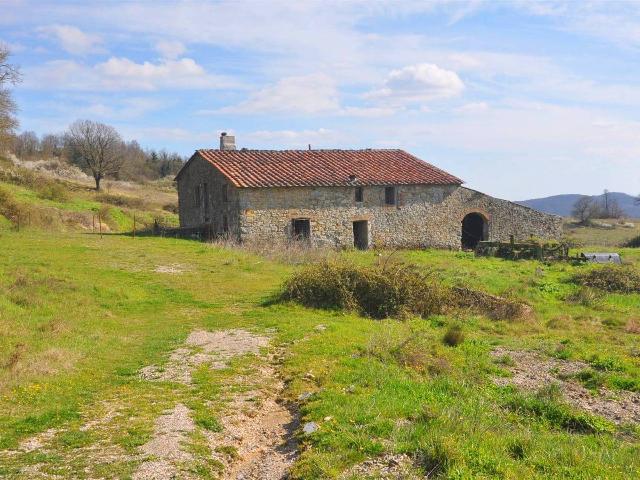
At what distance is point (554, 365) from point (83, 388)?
806cm

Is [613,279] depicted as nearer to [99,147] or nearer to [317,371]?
[317,371]

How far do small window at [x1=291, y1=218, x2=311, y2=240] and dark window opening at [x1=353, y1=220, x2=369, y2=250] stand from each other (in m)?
3.01

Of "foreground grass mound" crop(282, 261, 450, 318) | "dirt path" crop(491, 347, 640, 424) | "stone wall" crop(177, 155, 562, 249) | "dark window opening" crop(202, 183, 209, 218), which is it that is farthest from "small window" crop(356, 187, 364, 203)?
"dirt path" crop(491, 347, 640, 424)

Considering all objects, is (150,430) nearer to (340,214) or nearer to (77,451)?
(77,451)

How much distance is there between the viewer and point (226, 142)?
3494cm

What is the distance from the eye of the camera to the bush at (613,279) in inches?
771

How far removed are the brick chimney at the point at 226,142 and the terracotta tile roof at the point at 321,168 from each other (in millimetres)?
3574

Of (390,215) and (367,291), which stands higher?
(390,215)

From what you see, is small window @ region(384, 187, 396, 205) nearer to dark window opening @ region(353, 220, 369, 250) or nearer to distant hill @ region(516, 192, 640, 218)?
dark window opening @ region(353, 220, 369, 250)

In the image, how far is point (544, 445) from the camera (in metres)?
6.59

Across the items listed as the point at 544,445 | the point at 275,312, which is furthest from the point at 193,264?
the point at 544,445

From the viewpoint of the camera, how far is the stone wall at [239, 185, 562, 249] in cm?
2792

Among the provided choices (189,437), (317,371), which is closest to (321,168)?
(317,371)

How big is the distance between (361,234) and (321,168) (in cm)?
397
